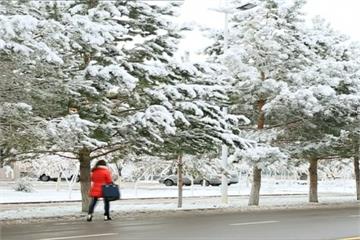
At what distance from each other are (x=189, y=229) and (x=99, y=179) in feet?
11.0

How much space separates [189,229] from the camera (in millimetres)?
13414

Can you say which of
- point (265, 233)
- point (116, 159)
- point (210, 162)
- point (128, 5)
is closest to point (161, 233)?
point (265, 233)

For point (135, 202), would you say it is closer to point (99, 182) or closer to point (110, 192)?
point (99, 182)

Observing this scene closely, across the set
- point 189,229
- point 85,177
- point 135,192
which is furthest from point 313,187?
point 189,229

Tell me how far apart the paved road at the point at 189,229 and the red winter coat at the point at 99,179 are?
735 millimetres

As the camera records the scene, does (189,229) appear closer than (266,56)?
Yes

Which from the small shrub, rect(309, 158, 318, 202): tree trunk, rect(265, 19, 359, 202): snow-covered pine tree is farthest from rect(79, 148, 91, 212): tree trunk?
→ the small shrub

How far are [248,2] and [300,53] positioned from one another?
9.32 feet

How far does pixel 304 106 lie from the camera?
22.2 m

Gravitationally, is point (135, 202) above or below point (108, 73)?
below

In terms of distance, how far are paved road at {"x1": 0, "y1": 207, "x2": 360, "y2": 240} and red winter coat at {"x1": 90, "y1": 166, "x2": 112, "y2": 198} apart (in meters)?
0.73

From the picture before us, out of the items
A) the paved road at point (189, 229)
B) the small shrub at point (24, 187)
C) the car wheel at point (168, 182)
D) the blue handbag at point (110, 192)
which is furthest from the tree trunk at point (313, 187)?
Answer: the car wheel at point (168, 182)

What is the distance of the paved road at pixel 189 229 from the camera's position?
39.1ft

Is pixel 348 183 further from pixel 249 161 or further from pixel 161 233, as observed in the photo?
pixel 161 233
